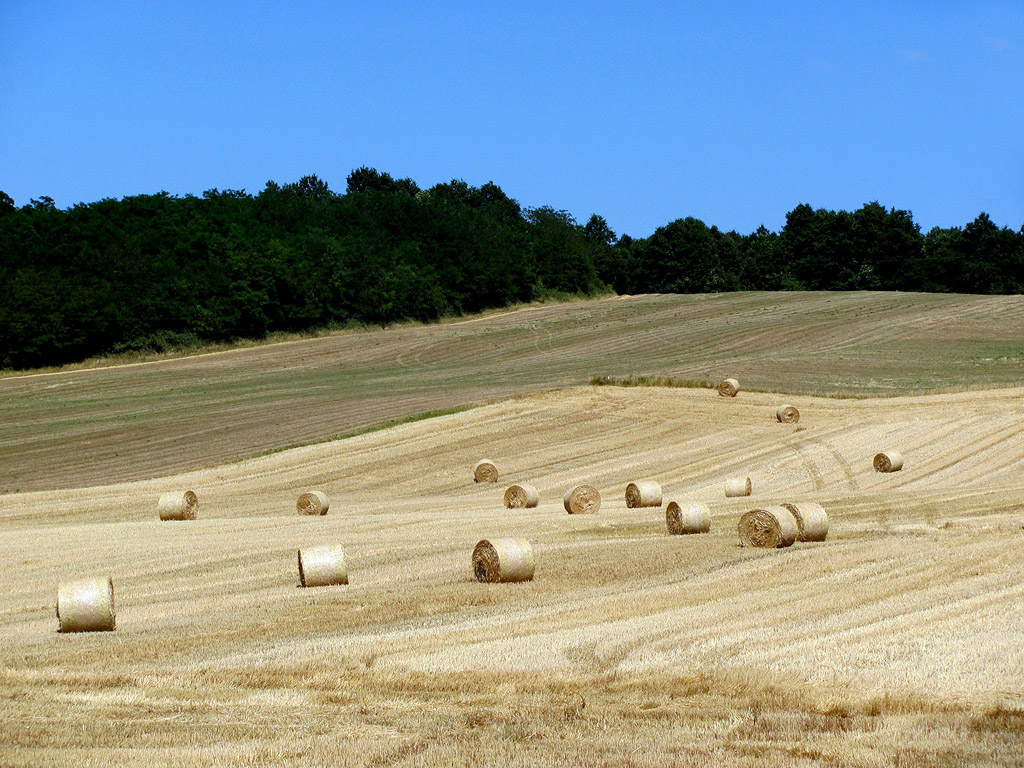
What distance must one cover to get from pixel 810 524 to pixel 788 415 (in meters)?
18.3

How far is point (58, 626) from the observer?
1233cm

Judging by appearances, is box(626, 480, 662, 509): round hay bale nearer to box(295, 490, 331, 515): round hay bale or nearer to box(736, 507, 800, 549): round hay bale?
box(295, 490, 331, 515): round hay bale

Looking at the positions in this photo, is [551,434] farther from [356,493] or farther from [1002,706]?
[1002,706]

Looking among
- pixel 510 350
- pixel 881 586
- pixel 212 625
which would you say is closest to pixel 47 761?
pixel 212 625

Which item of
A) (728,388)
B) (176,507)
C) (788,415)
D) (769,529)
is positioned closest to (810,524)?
(769,529)

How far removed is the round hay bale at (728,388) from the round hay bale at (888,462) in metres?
9.23

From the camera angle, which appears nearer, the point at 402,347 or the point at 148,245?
the point at 402,347

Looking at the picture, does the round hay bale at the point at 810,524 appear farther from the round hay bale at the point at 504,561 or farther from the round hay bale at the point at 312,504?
the round hay bale at the point at 312,504

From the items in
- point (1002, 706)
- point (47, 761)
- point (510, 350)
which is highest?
point (510, 350)

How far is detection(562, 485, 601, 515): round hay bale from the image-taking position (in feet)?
74.4

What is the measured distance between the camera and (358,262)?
265 feet

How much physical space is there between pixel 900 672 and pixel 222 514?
17736 mm

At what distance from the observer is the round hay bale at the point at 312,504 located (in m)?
23.7

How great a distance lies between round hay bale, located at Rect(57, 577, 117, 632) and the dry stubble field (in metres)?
0.19
